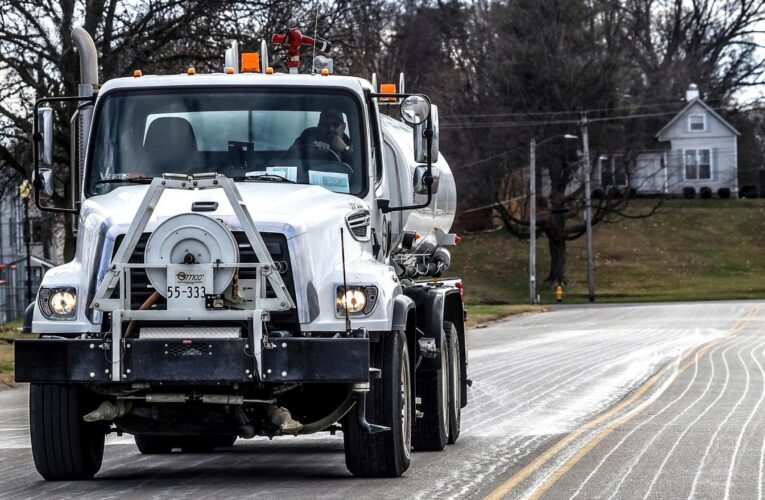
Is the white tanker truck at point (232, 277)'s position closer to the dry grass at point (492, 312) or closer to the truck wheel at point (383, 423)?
the truck wheel at point (383, 423)

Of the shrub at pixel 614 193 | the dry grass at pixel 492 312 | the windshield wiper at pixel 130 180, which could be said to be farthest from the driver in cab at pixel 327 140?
the shrub at pixel 614 193

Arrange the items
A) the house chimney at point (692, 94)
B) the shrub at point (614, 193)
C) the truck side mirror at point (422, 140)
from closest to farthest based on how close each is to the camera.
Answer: the truck side mirror at point (422, 140) < the shrub at point (614, 193) < the house chimney at point (692, 94)

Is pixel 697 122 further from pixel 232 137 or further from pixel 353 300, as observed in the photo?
pixel 353 300

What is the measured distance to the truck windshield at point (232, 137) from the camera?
10.9 metres

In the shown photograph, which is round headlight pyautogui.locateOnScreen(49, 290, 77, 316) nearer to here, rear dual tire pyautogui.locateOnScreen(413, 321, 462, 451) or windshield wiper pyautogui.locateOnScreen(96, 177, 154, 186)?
windshield wiper pyautogui.locateOnScreen(96, 177, 154, 186)

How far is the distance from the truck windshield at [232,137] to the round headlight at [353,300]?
1284 mm

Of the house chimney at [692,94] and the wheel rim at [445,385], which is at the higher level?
the house chimney at [692,94]

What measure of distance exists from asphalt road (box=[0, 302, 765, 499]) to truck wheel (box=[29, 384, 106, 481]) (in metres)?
0.20

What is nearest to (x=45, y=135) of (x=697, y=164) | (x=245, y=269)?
(x=245, y=269)

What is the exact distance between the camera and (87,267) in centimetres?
998

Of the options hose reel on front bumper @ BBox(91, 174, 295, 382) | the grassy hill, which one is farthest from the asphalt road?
the grassy hill

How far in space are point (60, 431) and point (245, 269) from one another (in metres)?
2.01

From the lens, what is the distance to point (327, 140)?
36.5 ft

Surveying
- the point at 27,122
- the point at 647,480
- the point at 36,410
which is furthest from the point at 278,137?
the point at 27,122
